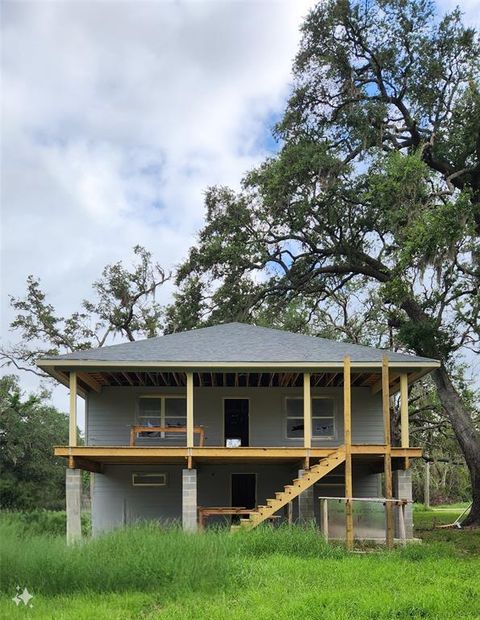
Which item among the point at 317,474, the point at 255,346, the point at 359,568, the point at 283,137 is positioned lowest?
the point at 359,568

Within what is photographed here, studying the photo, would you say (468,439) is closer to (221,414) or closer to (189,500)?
(221,414)

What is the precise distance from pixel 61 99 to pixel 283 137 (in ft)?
43.2

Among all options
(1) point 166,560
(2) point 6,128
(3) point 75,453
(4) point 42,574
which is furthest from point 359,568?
(2) point 6,128

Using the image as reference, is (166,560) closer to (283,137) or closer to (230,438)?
(230,438)

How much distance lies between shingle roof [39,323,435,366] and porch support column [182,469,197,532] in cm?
300

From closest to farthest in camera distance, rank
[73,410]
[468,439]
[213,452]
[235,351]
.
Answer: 1. [213,452]
2. [73,410]
3. [235,351]
4. [468,439]

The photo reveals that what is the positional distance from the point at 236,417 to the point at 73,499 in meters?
6.05

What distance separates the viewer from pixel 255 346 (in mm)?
23250

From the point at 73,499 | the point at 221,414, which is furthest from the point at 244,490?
the point at 73,499

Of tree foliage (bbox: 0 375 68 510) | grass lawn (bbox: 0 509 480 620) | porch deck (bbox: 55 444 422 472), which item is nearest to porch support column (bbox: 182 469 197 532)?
porch deck (bbox: 55 444 422 472)

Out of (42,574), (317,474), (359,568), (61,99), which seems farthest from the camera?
(317,474)

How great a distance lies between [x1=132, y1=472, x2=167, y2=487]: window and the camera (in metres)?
24.9

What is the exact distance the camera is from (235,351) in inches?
886

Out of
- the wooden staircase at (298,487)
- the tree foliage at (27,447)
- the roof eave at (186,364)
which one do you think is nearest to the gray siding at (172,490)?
the wooden staircase at (298,487)
